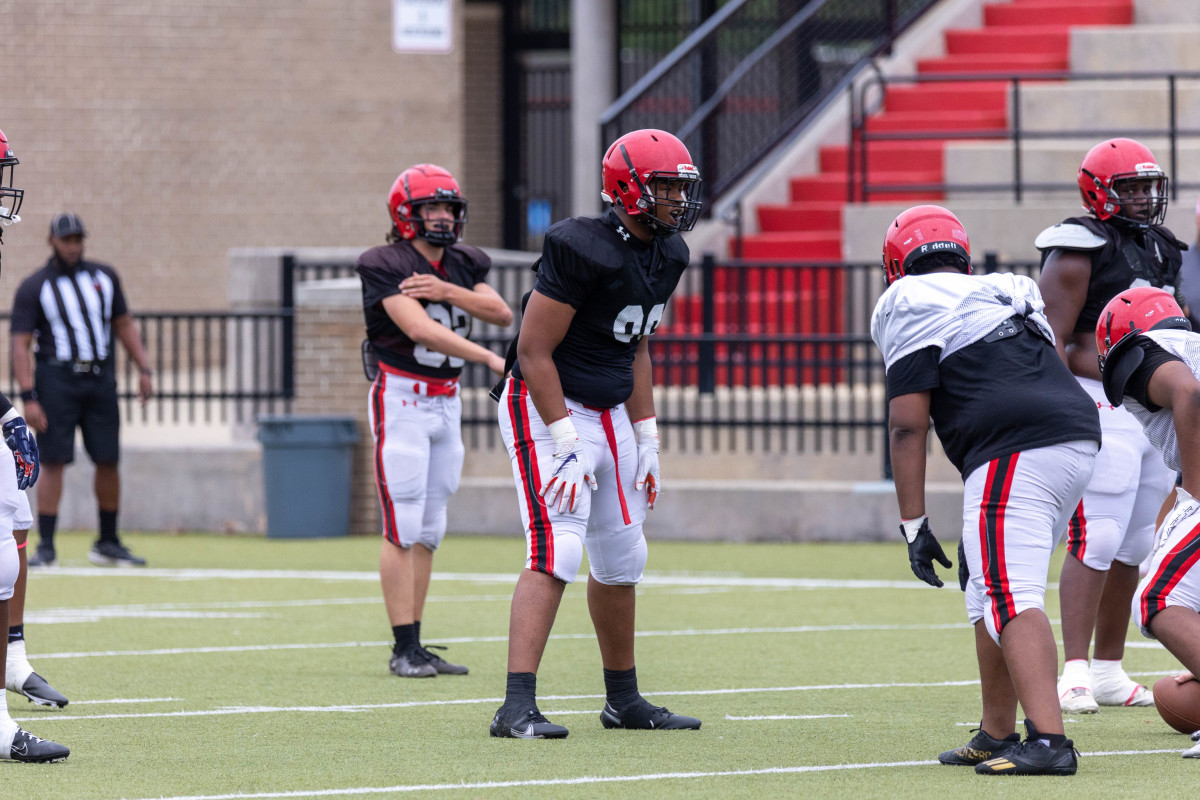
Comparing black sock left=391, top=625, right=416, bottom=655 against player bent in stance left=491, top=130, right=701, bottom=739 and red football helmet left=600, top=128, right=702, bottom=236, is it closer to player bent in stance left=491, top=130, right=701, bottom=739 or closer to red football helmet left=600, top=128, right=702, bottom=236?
player bent in stance left=491, top=130, right=701, bottom=739

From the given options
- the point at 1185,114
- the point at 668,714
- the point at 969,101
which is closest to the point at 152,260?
the point at 969,101

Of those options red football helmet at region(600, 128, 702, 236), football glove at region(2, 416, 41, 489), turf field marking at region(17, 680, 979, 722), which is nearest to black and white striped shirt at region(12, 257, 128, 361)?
turf field marking at region(17, 680, 979, 722)

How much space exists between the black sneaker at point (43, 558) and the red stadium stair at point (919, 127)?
579 centimetres

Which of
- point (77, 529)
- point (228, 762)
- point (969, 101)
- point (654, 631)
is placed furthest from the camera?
point (969, 101)

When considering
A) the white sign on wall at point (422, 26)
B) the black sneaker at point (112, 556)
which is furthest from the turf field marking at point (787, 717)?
the white sign on wall at point (422, 26)

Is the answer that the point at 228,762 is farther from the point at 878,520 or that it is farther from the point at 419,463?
the point at 878,520

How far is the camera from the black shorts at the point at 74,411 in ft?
39.0

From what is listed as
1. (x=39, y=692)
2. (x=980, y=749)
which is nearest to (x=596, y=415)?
(x=980, y=749)

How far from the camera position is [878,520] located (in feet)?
43.6

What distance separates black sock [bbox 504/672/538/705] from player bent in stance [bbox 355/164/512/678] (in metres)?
1.58

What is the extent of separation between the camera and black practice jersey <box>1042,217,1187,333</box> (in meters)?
6.84

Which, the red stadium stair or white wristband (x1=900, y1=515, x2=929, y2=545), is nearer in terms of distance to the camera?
white wristband (x1=900, y1=515, x2=929, y2=545)

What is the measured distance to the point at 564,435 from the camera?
20.4ft

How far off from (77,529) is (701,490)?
198 inches
